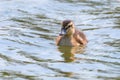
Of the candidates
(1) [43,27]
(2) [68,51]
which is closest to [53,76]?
(2) [68,51]

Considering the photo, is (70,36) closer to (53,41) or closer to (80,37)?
(80,37)

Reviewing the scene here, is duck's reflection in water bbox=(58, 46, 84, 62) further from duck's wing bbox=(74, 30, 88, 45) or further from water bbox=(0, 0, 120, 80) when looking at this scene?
duck's wing bbox=(74, 30, 88, 45)

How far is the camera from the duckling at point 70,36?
50.6 feet

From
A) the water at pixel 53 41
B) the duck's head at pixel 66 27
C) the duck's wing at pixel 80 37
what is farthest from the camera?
the duck's wing at pixel 80 37

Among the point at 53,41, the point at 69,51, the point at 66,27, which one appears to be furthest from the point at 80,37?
the point at 69,51

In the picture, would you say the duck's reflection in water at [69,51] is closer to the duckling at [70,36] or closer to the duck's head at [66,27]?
the duckling at [70,36]

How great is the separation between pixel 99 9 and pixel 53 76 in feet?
24.2

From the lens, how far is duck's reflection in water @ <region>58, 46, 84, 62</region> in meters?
14.1

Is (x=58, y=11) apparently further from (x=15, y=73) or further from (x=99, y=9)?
(x=15, y=73)

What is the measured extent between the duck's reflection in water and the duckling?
0.55 feet

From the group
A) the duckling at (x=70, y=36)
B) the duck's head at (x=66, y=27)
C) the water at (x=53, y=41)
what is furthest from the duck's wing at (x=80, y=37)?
the duck's head at (x=66, y=27)

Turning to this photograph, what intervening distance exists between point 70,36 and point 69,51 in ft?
2.94

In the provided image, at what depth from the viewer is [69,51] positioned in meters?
15.1

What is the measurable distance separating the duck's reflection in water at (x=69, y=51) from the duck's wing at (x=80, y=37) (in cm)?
22
